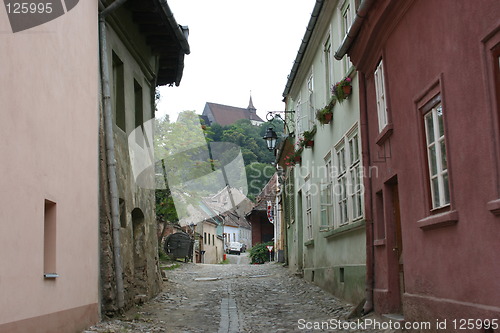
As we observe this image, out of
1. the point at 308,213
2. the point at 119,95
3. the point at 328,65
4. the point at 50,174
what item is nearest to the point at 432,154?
the point at 50,174

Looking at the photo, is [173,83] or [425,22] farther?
[173,83]

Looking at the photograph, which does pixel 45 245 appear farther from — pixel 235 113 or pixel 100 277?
pixel 235 113

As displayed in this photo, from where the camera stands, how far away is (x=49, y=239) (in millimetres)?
7770

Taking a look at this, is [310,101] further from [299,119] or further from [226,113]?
[226,113]

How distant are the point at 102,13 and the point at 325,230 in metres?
6.93

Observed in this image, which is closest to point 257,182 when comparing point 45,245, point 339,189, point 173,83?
point 173,83

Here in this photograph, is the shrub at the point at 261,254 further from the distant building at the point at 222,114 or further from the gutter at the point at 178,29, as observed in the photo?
the distant building at the point at 222,114

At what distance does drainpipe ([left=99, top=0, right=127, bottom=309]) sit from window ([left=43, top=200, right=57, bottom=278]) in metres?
2.47

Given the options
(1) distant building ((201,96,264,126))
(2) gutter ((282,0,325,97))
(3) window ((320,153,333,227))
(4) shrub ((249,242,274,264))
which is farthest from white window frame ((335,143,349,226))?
(1) distant building ((201,96,264,126))

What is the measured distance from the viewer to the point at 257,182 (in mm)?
72125

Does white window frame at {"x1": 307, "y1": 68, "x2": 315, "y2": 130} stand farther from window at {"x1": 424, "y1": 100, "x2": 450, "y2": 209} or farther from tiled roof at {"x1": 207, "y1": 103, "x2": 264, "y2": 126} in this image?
tiled roof at {"x1": 207, "y1": 103, "x2": 264, "y2": 126}

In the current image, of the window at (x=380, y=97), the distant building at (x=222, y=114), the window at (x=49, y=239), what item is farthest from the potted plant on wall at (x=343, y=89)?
the distant building at (x=222, y=114)

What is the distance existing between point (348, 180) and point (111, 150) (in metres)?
4.53

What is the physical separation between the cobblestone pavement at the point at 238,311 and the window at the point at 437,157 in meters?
2.72
